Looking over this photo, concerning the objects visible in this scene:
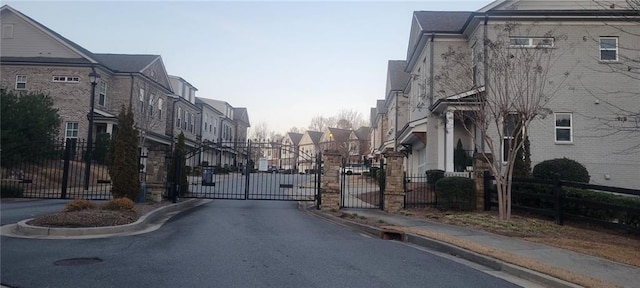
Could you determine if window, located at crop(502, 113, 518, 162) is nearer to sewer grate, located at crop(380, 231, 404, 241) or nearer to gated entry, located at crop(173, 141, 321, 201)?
sewer grate, located at crop(380, 231, 404, 241)

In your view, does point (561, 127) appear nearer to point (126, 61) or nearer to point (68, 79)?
point (68, 79)

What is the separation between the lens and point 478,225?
12773 mm

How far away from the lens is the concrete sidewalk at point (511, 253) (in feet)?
23.0

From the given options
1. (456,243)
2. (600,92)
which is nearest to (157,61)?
(600,92)

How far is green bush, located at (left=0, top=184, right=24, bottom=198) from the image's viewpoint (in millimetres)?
17016

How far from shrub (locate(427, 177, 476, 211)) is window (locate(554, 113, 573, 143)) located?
7137 millimetres

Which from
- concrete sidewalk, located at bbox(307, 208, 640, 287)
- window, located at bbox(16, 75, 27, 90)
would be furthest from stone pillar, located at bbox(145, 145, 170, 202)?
window, located at bbox(16, 75, 27, 90)

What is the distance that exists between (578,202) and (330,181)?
25.7 feet

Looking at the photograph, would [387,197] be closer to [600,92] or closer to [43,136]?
[600,92]

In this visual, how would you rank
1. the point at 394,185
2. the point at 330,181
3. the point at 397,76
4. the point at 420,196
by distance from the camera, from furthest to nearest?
1. the point at 397,76
2. the point at 420,196
3. the point at 330,181
4. the point at 394,185

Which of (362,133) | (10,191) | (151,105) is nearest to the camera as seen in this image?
(10,191)

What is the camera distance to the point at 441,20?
26328 millimetres

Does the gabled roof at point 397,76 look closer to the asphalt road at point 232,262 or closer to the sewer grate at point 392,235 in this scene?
the sewer grate at point 392,235

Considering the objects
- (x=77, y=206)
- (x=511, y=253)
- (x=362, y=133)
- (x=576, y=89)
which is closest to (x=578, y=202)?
(x=511, y=253)
